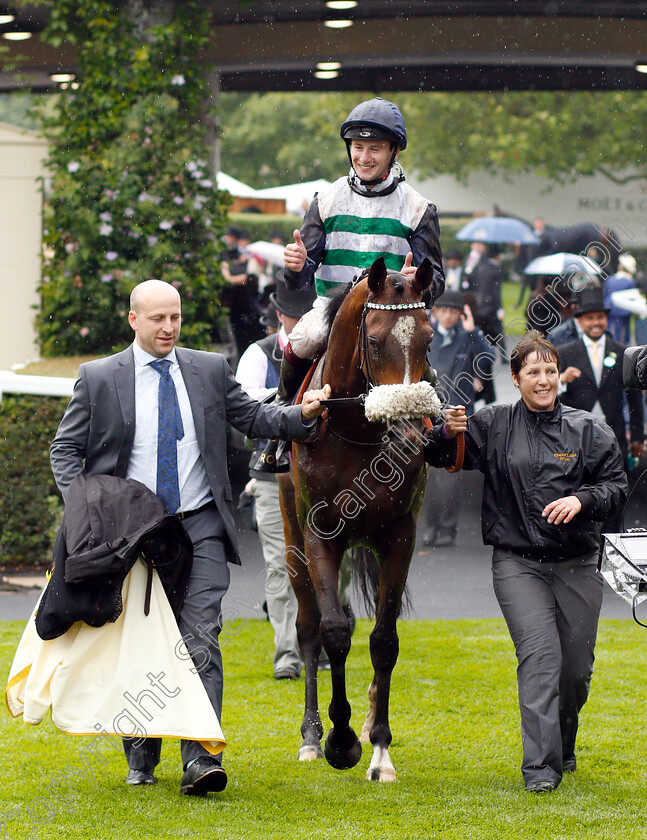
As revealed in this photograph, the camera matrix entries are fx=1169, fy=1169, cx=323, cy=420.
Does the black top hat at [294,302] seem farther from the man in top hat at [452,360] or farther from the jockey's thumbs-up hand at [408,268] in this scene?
the man in top hat at [452,360]

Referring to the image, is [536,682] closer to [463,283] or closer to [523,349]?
[523,349]

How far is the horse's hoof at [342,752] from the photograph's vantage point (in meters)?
4.82

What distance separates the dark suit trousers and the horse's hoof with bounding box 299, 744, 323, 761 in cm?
79

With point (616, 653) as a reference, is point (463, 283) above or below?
above

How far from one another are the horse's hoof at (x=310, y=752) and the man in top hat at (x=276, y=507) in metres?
1.34

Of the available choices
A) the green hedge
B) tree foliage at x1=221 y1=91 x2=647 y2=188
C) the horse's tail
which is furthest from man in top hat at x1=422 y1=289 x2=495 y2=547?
tree foliage at x1=221 y1=91 x2=647 y2=188

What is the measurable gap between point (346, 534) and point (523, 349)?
1064 mm

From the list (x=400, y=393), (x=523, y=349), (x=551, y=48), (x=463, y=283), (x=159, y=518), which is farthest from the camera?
(x=463, y=283)

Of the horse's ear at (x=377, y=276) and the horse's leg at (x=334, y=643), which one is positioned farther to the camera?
the horse's leg at (x=334, y=643)

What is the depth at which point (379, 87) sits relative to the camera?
14.6 meters

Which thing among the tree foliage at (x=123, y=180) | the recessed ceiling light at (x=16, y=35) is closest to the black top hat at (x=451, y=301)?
the tree foliage at (x=123, y=180)

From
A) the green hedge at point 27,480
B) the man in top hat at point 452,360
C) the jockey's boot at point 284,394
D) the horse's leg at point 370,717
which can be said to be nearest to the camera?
the horse's leg at point 370,717

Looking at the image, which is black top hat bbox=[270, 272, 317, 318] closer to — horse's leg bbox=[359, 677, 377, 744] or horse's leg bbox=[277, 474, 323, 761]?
horse's leg bbox=[277, 474, 323, 761]

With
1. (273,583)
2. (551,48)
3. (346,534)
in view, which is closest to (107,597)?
(346,534)
